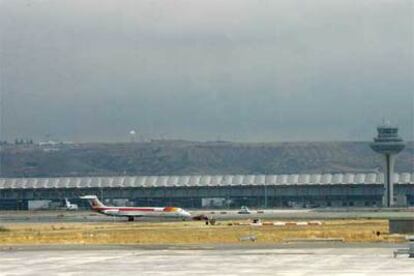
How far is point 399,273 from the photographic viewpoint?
6125 centimetres

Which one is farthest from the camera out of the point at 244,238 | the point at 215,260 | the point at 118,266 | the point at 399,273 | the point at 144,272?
the point at 244,238

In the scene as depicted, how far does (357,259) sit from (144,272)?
16052 mm

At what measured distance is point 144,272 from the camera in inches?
2574

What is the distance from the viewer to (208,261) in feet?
245

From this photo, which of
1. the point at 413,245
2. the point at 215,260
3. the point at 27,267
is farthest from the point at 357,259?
the point at 27,267

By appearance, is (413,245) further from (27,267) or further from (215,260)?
(27,267)

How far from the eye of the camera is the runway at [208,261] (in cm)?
6500

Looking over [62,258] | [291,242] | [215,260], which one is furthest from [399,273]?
[291,242]

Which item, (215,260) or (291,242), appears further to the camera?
(291,242)

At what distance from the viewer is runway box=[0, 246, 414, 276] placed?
65.0m

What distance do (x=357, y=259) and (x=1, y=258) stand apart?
87.9 feet

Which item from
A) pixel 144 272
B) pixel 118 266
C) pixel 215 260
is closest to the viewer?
pixel 144 272

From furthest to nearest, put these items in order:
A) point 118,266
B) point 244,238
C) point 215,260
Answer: point 244,238 → point 215,260 → point 118,266

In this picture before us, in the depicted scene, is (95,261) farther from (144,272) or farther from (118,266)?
(144,272)
